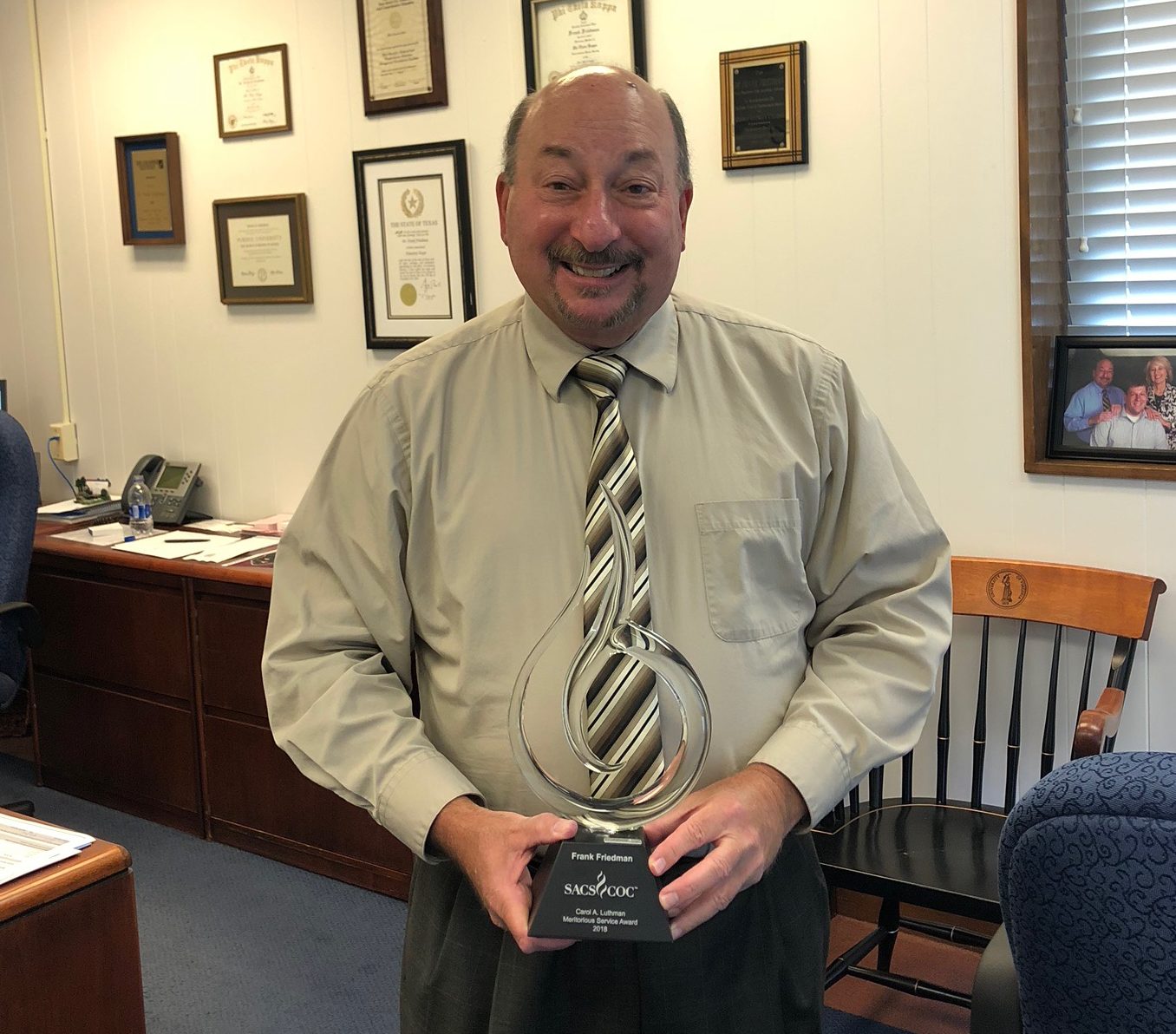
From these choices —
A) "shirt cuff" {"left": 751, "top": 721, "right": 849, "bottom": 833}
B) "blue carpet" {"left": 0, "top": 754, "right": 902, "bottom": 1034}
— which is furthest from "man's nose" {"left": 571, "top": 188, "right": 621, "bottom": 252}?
"blue carpet" {"left": 0, "top": 754, "right": 902, "bottom": 1034}

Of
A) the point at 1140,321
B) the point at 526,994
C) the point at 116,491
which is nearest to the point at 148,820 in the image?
the point at 116,491

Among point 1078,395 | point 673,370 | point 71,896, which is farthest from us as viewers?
point 1078,395

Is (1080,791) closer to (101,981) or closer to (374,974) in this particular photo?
(101,981)

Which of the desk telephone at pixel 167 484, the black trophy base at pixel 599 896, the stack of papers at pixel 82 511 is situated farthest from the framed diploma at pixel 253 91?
the black trophy base at pixel 599 896

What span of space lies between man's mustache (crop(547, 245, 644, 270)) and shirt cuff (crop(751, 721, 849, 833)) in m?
0.53

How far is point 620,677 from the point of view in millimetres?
1319

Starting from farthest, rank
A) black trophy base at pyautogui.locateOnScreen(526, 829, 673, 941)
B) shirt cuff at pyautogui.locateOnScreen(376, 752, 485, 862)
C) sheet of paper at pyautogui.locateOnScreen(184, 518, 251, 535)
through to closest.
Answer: sheet of paper at pyautogui.locateOnScreen(184, 518, 251, 535) < shirt cuff at pyautogui.locateOnScreen(376, 752, 485, 862) < black trophy base at pyautogui.locateOnScreen(526, 829, 673, 941)

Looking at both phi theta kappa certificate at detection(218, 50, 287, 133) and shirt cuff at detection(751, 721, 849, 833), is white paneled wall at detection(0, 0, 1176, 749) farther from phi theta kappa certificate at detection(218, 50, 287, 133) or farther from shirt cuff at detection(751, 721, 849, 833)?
shirt cuff at detection(751, 721, 849, 833)

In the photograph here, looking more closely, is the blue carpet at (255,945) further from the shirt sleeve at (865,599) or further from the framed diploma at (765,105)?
the framed diploma at (765,105)

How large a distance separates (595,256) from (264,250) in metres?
2.46

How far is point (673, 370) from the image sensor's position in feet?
4.84

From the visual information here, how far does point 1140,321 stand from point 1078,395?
192 millimetres

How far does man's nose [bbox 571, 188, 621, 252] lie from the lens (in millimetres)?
1364

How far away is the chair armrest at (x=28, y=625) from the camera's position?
3217 mm
